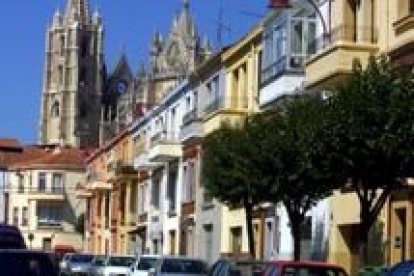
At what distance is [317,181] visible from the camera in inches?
1187

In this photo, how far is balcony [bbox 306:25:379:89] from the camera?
114 ft

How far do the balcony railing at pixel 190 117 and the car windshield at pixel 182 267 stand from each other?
21.5 meters

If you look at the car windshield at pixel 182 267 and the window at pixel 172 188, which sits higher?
the window at pixel 172 188

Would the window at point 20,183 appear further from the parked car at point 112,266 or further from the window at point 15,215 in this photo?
the parked car at point 112,266

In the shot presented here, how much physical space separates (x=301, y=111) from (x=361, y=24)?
25.5 feet

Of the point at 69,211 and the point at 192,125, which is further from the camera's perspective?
the point at 69,211

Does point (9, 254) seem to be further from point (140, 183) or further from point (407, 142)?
point (140, 183)

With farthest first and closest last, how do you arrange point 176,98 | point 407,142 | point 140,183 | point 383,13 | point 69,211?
1. point 69,211
2. point 140,183
3. point 176,98
4. point 383,13
5. point 407,142

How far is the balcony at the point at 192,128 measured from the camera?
57.7 meters

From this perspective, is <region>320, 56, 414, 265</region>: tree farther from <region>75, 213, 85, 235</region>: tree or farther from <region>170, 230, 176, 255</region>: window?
<region>75, 213, 85, 235</region>: tree

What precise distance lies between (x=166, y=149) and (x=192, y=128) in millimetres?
8086

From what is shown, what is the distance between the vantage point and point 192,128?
58.9 metres

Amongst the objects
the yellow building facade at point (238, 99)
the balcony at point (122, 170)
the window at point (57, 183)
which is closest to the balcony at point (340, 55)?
the yellow building facade at point (238, 99)

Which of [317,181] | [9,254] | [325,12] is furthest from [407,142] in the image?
[325,12]
